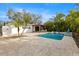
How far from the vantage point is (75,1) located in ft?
18.7

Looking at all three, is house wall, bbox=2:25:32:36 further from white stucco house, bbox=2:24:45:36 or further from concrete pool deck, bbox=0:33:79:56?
concrete pool deck, bbox=0:33:79:56

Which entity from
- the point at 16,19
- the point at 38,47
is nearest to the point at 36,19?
the point at 16,19

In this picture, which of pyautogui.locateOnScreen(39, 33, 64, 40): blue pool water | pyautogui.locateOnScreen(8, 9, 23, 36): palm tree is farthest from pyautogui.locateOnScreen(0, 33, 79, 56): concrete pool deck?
pyautogui.locateOnScreen(8, 9, 23, 36): palm tree

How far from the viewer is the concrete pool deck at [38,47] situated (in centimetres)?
574

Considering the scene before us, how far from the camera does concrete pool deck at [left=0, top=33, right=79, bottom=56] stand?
5.74 m

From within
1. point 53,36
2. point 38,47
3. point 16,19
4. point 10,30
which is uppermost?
point 16,19

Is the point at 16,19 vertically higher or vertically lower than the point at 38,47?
higher

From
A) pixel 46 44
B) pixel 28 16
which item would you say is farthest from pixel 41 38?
pixel 28 16

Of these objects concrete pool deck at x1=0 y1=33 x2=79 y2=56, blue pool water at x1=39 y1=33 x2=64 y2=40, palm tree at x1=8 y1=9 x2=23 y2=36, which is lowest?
concrete pool deck at x1=0 y1=33 x2=79 y2=56

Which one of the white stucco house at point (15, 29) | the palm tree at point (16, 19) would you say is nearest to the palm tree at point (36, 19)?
the white stucco house at point (15, 29)

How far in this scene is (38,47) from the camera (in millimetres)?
5781

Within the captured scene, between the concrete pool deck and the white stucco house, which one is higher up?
the white stucco house

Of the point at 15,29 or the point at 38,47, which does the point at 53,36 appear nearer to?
the point at 38,47

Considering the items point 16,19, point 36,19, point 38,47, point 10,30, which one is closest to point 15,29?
point 10,30
